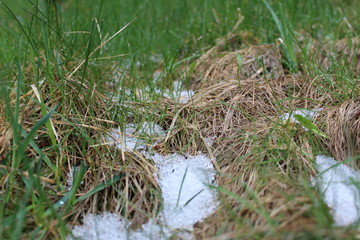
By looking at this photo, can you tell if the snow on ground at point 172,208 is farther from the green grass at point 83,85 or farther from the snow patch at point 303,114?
the snow patch at point 303,114

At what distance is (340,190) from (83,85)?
46.7 inches

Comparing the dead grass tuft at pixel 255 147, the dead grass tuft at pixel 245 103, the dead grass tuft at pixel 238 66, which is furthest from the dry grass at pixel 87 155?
the dead grass tuft at pixel 238 66

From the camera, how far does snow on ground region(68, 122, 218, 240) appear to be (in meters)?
1.39

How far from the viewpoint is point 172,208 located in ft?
4.85

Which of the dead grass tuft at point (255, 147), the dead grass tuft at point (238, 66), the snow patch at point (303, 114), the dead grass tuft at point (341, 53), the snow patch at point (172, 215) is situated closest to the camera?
the dead grass tuft at point (255, 147)

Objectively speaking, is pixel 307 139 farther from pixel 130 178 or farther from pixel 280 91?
pixel 130 178

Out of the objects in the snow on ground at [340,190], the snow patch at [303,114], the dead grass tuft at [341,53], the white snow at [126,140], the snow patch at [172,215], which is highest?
the dead grass tuft at [341,53]

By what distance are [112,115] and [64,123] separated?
24 cm

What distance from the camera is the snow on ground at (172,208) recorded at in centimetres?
139

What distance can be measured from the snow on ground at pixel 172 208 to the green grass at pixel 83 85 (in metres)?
0.06

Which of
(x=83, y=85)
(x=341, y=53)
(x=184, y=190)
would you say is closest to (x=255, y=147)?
(x=184, y=190)

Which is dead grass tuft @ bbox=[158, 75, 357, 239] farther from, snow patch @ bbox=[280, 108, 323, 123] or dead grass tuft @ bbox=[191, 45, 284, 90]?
dead grass tuft @ bbox=[191, 45, 284, 90]

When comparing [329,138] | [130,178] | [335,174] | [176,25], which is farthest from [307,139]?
[176,25]

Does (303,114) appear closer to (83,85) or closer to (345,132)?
(345,132)
